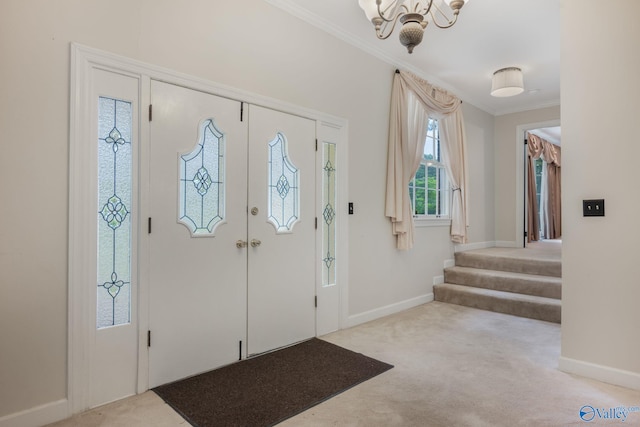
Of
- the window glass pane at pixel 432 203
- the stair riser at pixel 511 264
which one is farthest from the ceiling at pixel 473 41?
the stair riser at pixel 511 264

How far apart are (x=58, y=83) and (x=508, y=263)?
483 cm

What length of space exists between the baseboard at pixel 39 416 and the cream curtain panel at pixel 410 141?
9.85 feet

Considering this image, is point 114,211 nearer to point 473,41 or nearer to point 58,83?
point 58,83

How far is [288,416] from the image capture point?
73.4 inches

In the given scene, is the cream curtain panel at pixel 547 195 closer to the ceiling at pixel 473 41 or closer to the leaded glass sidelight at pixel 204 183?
the ceiling at pixel 473 41

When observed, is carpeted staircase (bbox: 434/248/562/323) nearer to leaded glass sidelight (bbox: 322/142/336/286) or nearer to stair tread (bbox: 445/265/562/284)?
stair tread (bbox: 445/265/562/284)

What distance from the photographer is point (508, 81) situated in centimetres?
405

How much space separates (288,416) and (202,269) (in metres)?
1.08

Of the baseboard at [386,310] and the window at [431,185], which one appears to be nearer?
the baseboard at [386,310]

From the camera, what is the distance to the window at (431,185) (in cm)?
448

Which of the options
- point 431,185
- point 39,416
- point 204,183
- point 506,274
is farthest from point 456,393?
point 431,185

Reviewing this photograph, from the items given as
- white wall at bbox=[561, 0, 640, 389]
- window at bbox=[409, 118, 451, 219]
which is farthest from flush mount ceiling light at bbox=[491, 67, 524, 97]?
white wall at bbox=[561, 0, 640, 389]

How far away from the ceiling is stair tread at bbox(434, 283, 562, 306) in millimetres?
2639

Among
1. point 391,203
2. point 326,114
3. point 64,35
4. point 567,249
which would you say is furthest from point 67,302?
point 567,249
